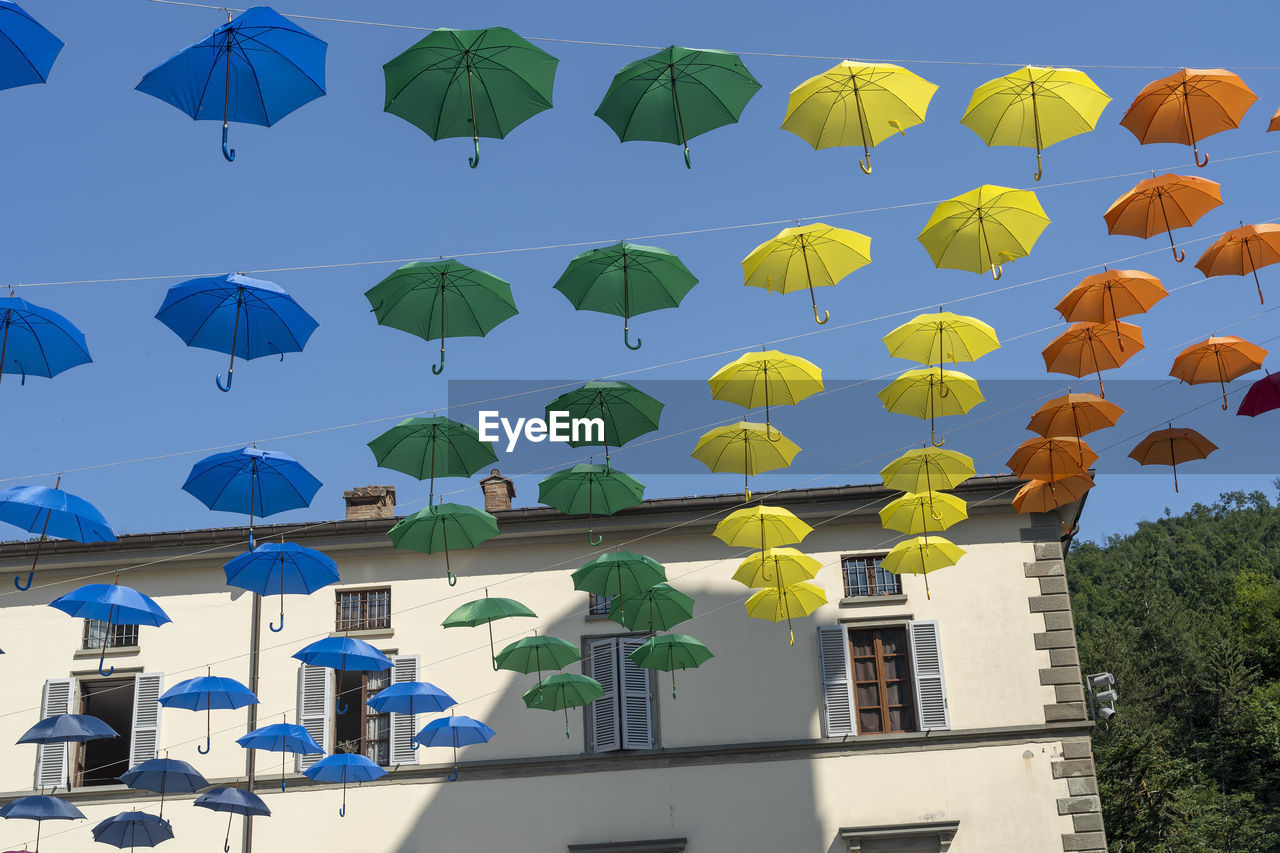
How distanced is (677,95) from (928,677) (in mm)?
12224

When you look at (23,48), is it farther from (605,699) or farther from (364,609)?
(605,699)

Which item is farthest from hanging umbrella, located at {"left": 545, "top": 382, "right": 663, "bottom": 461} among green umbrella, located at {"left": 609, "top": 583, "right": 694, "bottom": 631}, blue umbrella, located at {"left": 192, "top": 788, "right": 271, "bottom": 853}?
blue umbrella, located at {"left": 192, "top": 788, "right": 271, "bottom": 853}

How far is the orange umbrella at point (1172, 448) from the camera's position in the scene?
14734mm

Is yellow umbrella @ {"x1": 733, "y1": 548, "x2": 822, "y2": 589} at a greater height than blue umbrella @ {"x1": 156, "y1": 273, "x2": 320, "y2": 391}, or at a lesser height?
lesser

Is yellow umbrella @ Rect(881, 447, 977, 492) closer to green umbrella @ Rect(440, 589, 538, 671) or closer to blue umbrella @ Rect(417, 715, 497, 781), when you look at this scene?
green umbrella @ Rect(440, 589, 538, 671)

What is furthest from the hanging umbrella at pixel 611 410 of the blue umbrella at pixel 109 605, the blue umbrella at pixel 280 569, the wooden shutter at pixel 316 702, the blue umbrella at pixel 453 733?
the wooden shutter at pixel 316 702

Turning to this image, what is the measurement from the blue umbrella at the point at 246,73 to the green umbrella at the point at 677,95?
2622 mm

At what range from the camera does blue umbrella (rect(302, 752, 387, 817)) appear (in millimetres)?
17156

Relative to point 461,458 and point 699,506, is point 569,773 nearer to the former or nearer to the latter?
point 699,506

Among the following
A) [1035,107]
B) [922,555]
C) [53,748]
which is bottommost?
[53,748]

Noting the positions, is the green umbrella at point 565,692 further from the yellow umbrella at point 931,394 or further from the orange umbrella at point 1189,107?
the orange umbrella at point 1189,107

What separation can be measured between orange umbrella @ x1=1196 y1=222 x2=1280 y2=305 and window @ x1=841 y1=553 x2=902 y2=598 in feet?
28.2

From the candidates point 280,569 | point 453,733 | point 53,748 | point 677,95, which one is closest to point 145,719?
point 53,748

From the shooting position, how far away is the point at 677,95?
10.6m
